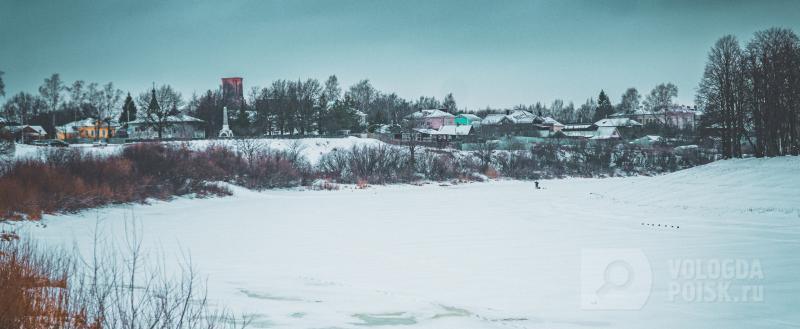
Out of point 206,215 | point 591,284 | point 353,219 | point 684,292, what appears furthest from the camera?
point 206,215

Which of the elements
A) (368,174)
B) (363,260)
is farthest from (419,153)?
(363,260)

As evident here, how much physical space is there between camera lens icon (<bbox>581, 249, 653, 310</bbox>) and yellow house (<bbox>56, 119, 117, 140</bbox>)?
89.0 metres

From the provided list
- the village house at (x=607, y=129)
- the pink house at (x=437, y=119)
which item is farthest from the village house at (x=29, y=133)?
the village house at (x=607, y=129)

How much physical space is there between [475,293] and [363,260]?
4.37 meters

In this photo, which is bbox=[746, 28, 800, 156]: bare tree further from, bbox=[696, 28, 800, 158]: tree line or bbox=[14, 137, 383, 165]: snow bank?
bbox=[14, 137, 383, 165]: snow bank

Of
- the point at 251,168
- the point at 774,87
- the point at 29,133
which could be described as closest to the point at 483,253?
the point at 251,168

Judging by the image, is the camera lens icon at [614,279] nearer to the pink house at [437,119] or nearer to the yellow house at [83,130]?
the yellow house at [83,130]

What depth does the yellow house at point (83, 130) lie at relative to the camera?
9200cm

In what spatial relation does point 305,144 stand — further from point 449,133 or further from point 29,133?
point 29,133

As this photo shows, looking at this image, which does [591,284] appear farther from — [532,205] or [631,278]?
[532,205]

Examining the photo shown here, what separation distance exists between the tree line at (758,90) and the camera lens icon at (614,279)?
122 feet

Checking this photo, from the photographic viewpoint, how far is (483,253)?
15828mm

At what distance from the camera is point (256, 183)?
43312 mm

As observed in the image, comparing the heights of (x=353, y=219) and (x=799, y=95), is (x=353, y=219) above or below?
below
